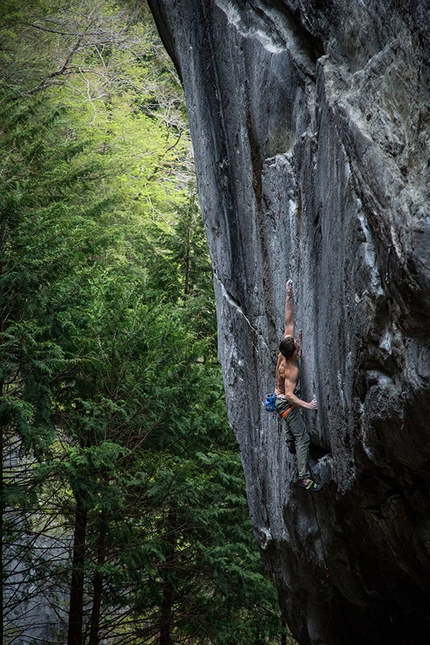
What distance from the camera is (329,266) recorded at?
6613 mm

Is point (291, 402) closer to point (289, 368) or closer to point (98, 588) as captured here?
point (289, 368)

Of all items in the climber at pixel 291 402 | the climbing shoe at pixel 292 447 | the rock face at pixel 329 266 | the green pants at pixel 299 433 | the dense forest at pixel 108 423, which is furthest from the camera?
the dense forest at pixel 108 423

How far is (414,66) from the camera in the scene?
16.5 feet

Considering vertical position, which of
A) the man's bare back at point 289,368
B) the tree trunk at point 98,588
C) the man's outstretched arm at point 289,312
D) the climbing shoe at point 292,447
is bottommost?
the tree trunk at point 98,588

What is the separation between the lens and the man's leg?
8055mm

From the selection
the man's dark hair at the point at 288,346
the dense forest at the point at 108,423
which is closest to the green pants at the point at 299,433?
the man's dark hair at the point at 288,346

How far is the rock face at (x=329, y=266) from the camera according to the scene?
5.24 metres

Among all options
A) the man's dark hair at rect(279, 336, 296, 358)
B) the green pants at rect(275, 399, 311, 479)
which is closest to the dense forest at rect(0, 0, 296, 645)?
the green pants at rect(275, 399, 311, 479)

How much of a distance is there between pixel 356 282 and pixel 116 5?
19.8 meters

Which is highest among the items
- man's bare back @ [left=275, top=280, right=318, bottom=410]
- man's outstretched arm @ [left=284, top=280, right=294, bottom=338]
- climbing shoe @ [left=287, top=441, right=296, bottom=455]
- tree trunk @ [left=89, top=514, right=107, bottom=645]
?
man's outstretched arm @ [left=284, top=280, right=294, bottom=338]

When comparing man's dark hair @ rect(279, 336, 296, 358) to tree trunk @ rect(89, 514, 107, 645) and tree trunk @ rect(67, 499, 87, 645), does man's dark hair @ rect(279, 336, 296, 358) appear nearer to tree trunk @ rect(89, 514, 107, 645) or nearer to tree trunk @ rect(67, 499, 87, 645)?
tree trunk @ rect(89, 514, 107, 645)

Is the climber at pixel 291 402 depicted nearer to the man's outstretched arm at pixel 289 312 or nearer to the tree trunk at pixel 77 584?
the man's outstretched arm at pixel 289 312

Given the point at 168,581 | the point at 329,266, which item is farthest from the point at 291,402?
the point at 168,581

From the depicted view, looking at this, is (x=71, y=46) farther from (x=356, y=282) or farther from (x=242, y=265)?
(x=356, y=282)
